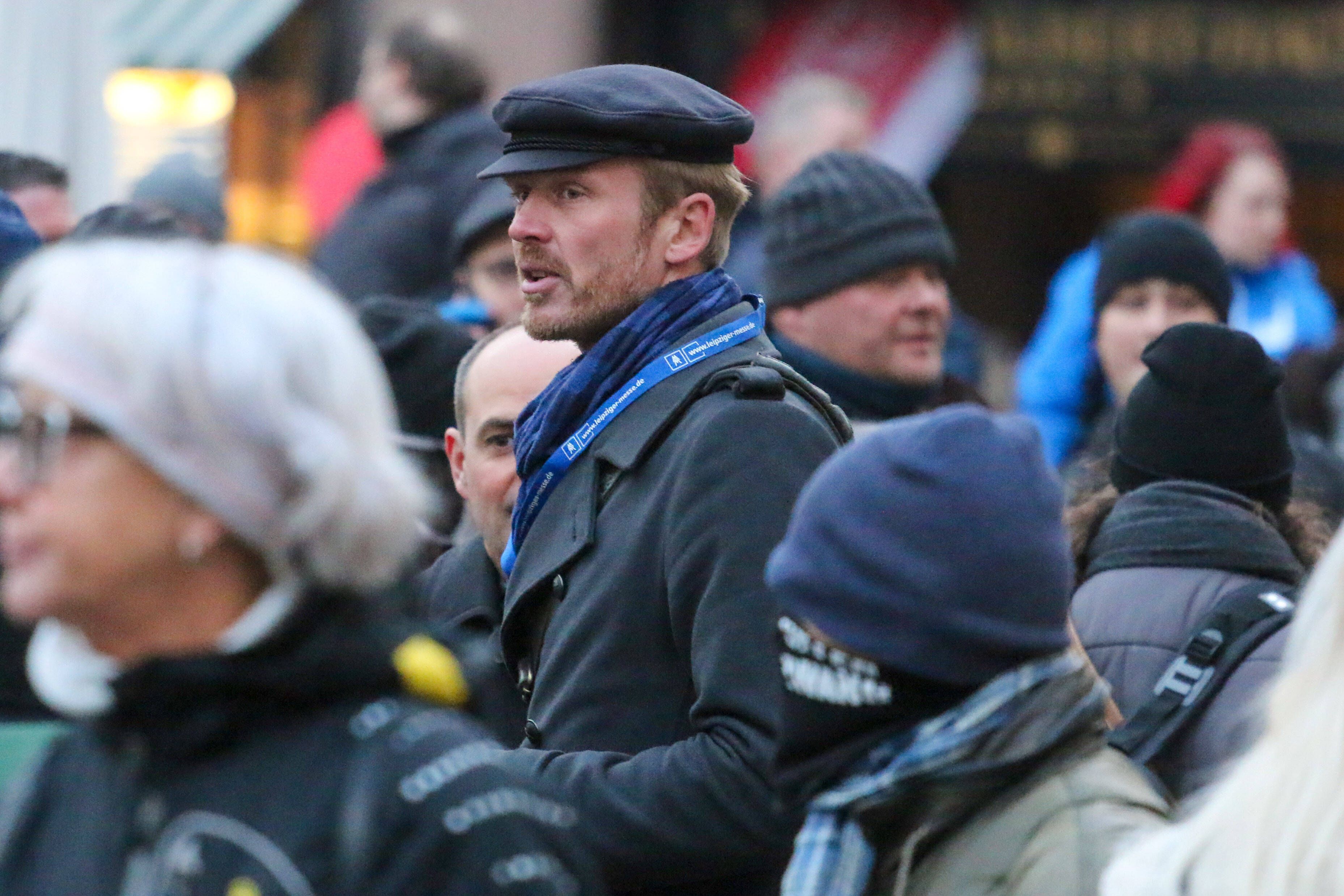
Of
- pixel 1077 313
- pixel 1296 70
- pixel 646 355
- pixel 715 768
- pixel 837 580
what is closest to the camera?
pixel 837 580

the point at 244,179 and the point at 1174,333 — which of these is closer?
the point at 1174,333

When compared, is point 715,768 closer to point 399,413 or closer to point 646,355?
point 646,355

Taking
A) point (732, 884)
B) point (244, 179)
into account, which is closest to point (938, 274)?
point (732, 884)

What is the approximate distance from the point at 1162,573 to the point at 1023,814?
1.24m

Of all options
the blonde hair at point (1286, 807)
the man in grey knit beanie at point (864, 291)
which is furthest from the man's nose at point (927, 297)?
the blonde hair at point (1286, 807)

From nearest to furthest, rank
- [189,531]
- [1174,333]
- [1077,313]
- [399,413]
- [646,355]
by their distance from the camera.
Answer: [189,531]
[646,355]
[1174,333]
[399,413]
[1077,313]

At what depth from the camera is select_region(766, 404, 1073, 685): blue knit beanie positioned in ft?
8.05

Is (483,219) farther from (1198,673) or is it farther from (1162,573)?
(1198,673)

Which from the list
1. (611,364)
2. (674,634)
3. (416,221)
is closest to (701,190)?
(611,364)

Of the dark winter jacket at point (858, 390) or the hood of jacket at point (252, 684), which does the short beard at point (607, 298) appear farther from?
the hood of jacket at point (252, 684)

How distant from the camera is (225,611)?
2.19 m

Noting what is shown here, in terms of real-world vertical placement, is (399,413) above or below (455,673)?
below

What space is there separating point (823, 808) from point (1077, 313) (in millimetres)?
3954

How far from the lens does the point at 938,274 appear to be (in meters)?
5.12
